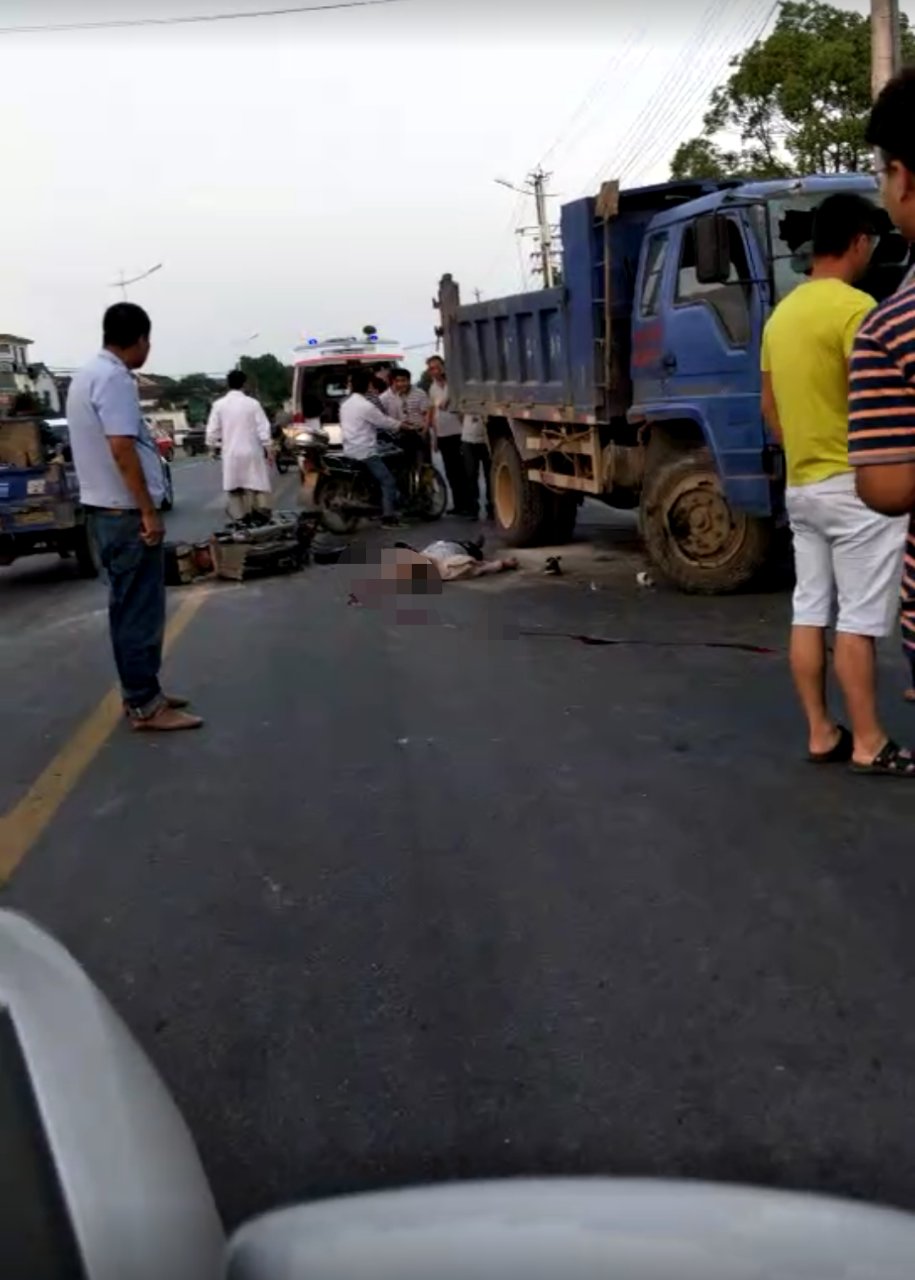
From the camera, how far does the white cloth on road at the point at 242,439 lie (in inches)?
531

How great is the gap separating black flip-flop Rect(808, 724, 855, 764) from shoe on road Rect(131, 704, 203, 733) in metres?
2.92

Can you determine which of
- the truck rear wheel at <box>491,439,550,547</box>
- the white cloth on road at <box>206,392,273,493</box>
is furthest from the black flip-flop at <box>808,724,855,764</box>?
the white cloth on road at <box>206,392,273,493</box>

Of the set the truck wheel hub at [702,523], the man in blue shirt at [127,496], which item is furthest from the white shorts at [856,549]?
the truck wheel hub at [702,523]

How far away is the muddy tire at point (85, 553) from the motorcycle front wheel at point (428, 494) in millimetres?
4576

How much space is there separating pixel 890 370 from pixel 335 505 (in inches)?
496

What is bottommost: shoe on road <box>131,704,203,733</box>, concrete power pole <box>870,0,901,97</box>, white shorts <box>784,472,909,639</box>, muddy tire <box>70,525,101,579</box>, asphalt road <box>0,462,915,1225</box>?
asphalt road <box>0,462,915,1225</box>

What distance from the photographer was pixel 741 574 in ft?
30.3

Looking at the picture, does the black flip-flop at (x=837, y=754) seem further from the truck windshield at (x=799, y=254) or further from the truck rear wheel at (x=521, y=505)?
the truck rear wheel at (x=521, y=505)

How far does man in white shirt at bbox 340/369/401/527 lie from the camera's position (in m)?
15.5

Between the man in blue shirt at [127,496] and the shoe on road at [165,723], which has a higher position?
the man in blue shirt at [127,496]

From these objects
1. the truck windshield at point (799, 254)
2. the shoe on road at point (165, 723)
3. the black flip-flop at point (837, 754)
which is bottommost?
the black flip-flop at point (837, 754)

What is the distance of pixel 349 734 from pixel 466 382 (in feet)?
29.5

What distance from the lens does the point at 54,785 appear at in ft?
18.5

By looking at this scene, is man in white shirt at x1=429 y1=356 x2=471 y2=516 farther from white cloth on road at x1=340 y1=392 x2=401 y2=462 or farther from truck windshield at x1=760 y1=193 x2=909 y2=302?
truck windshield at x1=760 y1=193 x2=909 y2=302
